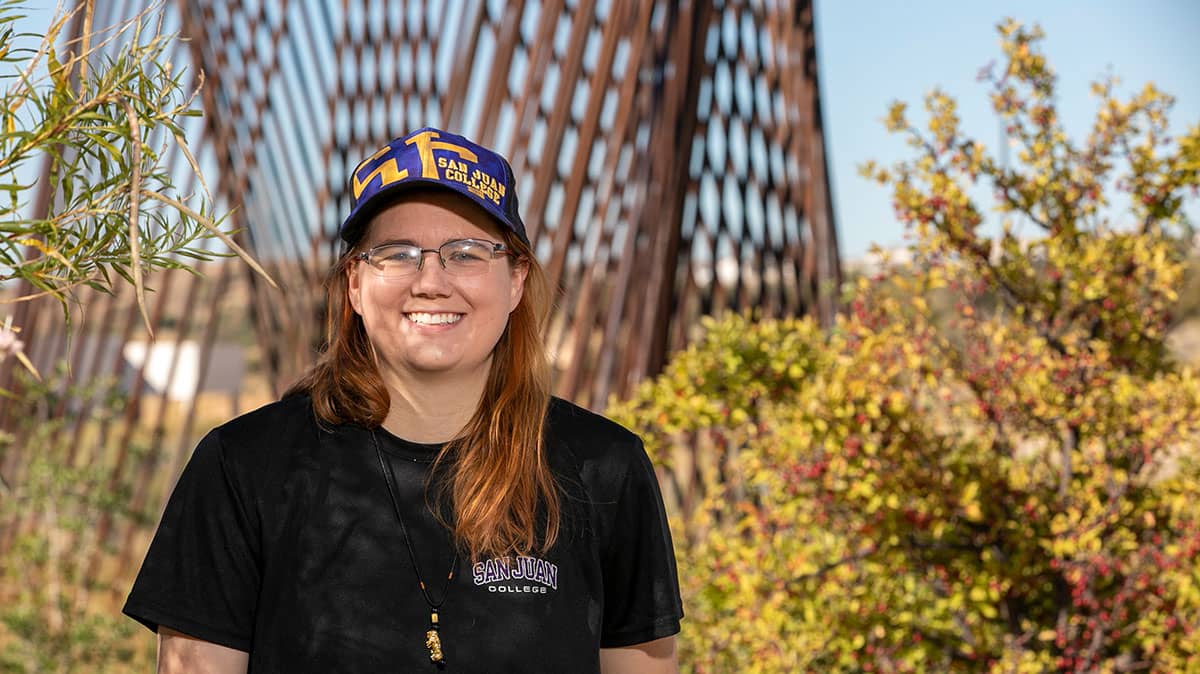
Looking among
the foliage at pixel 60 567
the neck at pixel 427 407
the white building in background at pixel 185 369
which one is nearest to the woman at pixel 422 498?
the neck at pixel 427 407

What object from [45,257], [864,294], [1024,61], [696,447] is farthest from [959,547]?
[45,257]

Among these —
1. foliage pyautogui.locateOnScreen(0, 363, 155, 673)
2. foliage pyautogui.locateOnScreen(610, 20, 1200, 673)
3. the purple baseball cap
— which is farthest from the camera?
foliage pyautogui.locateOnScreen(0, 363, 155, 673)

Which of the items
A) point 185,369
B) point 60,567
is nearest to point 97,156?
point 60,567

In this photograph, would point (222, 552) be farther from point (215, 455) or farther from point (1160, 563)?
point (1160, 563)

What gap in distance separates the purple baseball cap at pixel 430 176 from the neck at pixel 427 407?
0.56 ft

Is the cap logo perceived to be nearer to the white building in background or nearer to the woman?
the woman

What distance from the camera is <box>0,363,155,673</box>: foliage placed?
3904 mm

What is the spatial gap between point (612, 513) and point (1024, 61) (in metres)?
1.90

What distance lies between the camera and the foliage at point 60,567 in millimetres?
3904

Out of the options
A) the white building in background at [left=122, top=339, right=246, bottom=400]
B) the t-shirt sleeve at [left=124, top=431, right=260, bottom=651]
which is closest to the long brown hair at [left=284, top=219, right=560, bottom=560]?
the t-shirt sleeve at [left=124, top=431, right=260, bottom=651]

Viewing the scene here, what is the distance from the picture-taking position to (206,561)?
3.92ft

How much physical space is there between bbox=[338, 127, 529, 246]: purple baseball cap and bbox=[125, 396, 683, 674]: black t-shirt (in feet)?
0.72

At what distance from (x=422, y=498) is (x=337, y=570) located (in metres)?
0.11

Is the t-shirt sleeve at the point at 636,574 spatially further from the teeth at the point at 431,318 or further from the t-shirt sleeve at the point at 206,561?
the t-shirt sleeve at the point at 206,561
